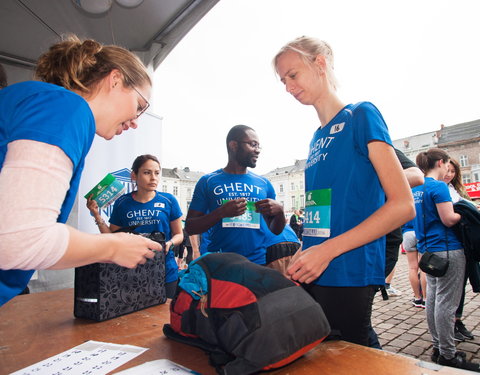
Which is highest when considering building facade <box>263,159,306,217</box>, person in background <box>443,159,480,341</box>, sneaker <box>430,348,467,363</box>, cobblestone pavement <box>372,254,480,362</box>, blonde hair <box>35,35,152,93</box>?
building facade <box>263,159,306,217</box>

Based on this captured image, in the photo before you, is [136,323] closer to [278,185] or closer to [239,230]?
[239,230]

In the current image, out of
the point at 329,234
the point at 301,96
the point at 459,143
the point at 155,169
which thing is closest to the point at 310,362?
the point at 329,234

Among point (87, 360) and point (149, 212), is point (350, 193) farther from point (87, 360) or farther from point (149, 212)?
point (149, 212)

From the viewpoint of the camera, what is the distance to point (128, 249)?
32.6 inches

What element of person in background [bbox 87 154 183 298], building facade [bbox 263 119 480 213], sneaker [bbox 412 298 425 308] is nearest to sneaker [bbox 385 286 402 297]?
sneaker [bbox 412 298 425 308]

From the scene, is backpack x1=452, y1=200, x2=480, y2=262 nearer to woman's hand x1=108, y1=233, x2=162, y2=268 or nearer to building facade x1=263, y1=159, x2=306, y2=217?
woman's hand x1=108, y1=233, x2=162, y2=268

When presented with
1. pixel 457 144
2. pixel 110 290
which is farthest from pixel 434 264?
pixel 457 144

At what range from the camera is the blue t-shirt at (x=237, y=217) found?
2.21 metres

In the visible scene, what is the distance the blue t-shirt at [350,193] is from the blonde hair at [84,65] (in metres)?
0.79

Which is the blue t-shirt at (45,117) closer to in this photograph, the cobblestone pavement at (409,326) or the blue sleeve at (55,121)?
the blue sleeve at (55,121)

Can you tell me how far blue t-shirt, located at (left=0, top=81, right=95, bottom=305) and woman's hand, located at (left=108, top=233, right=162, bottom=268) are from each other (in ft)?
0.77

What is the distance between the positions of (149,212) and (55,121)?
85.5 inches

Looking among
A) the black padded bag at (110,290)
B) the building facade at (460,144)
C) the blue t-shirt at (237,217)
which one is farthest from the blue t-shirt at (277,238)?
the building facade at (460,144)

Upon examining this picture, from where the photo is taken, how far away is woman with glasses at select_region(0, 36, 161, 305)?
589mm
